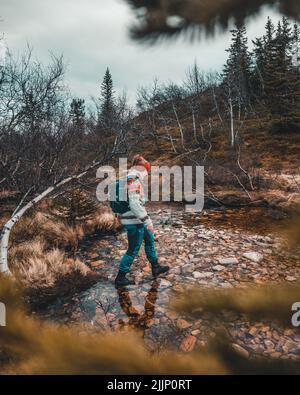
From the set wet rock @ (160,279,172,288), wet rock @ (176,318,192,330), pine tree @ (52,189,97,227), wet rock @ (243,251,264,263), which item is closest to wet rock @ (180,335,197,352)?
wet rock @ (176,318,192,330)

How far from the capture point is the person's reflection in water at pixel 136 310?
3.56m

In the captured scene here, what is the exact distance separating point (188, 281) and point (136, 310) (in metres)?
1.14

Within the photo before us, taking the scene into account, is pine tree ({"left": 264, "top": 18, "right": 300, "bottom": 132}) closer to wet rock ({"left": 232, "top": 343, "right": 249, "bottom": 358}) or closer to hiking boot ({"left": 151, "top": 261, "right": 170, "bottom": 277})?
hiking boot ({"left": 151, "top": 261, "right": 170, "bottom": 277})

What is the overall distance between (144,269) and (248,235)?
10.1 ft

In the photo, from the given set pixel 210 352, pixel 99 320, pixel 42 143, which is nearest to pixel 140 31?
Result: pixel 210 352

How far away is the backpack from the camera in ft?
14.0

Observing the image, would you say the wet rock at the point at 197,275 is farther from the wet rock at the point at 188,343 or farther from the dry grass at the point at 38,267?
the dry grass at the point at 38,267

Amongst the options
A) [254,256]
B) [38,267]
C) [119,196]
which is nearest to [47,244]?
[38,267]

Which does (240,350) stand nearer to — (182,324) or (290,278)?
(182,324)

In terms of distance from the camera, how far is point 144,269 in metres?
5.23

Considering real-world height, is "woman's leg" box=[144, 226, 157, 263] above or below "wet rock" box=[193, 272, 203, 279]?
above

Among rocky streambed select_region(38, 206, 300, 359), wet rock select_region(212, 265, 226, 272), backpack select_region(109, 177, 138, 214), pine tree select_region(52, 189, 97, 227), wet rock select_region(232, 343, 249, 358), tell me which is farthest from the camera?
pine tree select_region(52, 189, 97, 227)
